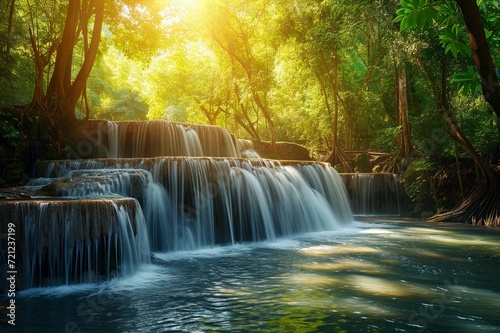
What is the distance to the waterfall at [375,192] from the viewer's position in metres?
20.7

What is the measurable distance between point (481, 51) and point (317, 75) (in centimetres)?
2399

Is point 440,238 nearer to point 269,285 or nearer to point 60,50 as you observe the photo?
point 269,285

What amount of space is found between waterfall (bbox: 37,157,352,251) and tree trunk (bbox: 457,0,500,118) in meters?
8.26

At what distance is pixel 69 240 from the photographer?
7016mm

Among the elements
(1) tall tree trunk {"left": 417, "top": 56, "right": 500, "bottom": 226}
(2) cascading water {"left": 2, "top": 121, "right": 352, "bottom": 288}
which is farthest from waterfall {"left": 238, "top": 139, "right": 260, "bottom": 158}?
(1) tall tree trunk {"left": 417, "top": 56, "right": 500, "bottom": 226}

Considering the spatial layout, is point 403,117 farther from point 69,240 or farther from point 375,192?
point 69,240

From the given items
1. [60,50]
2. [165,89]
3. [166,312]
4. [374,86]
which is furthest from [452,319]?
[165,89]

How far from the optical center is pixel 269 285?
6855 millimetres

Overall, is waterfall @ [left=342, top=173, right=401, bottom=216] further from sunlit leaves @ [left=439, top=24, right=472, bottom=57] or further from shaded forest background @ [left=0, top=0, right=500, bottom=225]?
sunlit leaves @ [left=439, top=24, right=472, bottom=57]

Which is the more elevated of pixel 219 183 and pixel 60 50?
pixel 60 50

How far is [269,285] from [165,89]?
1448 inches

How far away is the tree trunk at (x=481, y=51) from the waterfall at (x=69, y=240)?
6.13m

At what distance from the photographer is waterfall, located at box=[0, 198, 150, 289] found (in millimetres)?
6684

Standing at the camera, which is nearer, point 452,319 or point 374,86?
point 452,319
